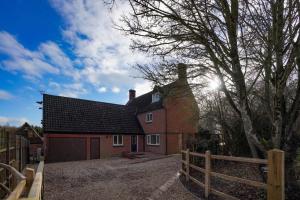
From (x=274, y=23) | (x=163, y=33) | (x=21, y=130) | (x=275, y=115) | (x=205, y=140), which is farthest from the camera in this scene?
(x=21, y=130)

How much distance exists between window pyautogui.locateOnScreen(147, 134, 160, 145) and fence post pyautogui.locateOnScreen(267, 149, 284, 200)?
21.5 m

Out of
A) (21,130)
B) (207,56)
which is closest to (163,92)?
(207,56)

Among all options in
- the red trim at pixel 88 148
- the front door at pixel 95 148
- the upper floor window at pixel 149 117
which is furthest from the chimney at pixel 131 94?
the red trim at pixel 88 148

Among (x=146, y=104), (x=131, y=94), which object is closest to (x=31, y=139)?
(x=146, y=104)

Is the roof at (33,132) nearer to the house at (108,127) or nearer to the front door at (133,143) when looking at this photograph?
the house at (108,127)

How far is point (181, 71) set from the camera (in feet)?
27.0

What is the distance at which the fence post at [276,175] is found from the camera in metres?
4.80

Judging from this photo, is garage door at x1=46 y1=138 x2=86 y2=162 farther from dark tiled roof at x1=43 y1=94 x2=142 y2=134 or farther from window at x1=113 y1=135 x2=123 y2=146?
window at x1=113 y1=135 x2=123 y2=146

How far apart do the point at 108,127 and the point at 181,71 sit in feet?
63.5

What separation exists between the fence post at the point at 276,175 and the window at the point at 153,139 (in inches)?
847

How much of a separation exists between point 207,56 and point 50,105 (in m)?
20.9

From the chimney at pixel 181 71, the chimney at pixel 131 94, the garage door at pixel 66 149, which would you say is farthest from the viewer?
the chimney at pixel 131 94

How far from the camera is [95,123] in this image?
25.8 meters

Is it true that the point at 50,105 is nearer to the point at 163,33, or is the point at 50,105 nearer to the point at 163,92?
the point at 163,92
